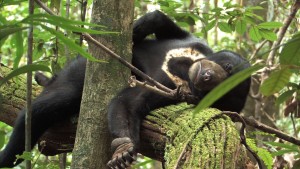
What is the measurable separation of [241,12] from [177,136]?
151cm

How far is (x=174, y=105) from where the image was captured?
2936 mm

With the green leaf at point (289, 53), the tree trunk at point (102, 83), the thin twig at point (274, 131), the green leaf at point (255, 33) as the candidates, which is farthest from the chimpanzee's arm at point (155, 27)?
the green leaf at point (289, 53)

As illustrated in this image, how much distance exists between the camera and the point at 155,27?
3.82 m

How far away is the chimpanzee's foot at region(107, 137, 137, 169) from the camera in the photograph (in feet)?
7.80

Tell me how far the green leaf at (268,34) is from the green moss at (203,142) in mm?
1214

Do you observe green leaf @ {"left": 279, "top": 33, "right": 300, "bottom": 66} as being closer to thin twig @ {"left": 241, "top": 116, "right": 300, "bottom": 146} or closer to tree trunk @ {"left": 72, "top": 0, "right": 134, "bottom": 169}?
thin twig @ {"left": 241, "top": 116, "right": 300, "bottom": 146}

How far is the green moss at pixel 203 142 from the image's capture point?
1843mm

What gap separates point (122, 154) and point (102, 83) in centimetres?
36

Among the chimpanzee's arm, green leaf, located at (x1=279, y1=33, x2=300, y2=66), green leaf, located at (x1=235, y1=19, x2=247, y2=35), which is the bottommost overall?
the chimpanzee's arm

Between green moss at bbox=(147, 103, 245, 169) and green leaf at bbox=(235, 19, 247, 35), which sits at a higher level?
green leaf at bbox=(235, 19, 247, 35)

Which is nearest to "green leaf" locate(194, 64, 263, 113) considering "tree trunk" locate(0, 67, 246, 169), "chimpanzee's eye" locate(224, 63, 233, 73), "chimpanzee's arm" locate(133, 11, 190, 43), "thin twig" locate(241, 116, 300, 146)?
"tree trunk" locate(0, 67, 246, 169)

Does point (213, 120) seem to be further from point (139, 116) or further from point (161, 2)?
point (161, 2)

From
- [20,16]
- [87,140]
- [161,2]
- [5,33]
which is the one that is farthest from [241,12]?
[20,16]

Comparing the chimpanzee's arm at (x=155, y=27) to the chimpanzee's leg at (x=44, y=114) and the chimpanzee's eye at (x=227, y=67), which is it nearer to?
the chimpanzee's leg at (x=44, y=114)
